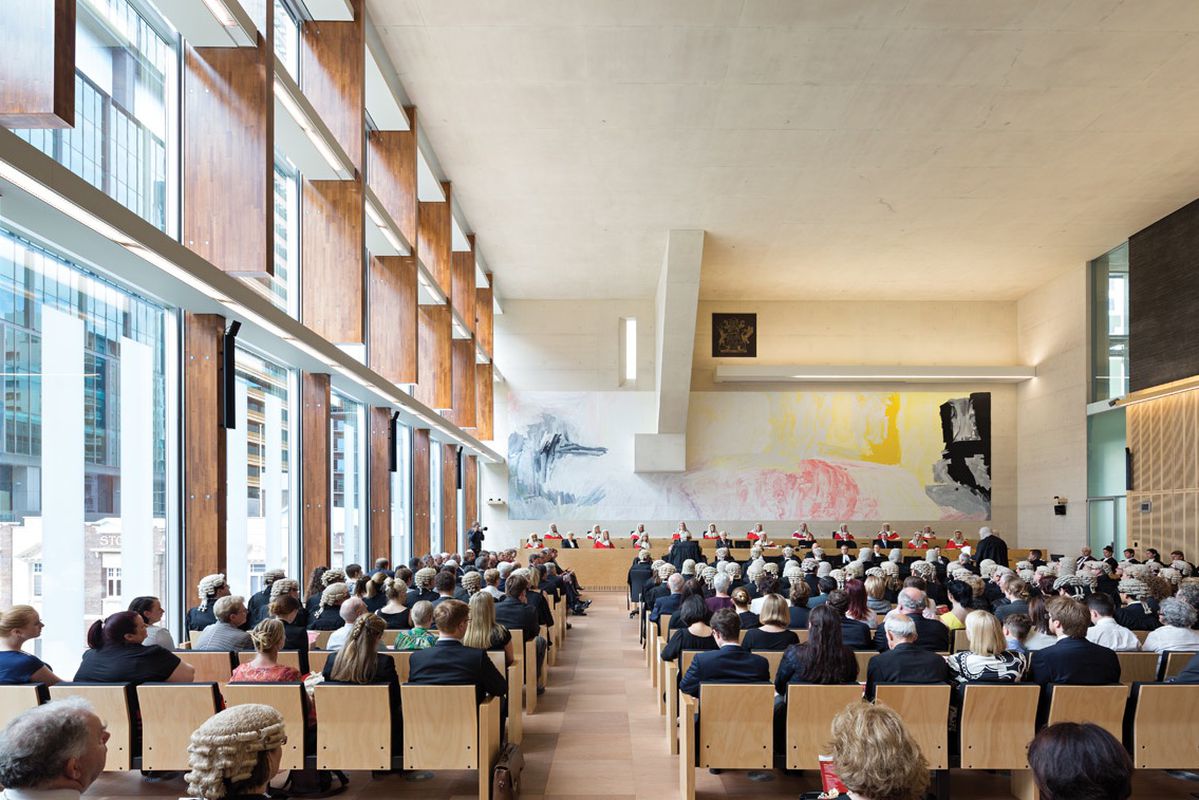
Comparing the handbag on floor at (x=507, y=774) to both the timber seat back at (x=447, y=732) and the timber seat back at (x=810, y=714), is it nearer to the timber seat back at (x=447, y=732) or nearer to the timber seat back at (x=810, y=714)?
the timber seat back at (x=447, y=732)

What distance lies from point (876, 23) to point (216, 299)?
7996mm

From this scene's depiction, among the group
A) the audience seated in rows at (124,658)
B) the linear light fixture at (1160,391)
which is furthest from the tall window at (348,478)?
the linear light fixture at (1160,391)

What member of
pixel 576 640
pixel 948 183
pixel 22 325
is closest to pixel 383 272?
pixel 576 640

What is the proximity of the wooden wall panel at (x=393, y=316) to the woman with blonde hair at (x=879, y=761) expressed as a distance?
1226 centimetres

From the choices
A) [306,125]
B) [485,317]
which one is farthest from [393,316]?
[485,317]

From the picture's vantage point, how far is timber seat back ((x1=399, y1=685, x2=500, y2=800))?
200 inches

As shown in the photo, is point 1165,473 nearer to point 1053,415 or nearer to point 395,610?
point 1053,415

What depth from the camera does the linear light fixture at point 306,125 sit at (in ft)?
28.2

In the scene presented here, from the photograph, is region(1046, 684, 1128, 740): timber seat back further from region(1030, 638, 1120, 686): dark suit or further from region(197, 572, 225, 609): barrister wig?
region(197, 572, 225, 609): barrister wig

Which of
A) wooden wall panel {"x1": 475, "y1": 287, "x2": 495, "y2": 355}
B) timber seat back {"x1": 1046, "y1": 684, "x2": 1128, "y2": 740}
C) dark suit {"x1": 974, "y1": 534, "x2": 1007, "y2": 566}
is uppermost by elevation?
wooden wall panel {"x1": 475, "y1": 287, "x2": 495, "y2": 355}

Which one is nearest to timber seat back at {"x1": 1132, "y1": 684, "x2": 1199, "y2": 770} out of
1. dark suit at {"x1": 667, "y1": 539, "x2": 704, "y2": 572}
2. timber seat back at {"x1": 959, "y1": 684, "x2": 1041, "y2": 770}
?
timber seat back at {"x1": 959, "y1": 684, "x2": 1041, "y2": 770}

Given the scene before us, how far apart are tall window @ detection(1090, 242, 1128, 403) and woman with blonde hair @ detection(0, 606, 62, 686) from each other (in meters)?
21.3

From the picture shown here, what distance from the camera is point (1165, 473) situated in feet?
62.3

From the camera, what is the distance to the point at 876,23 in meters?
11.1
